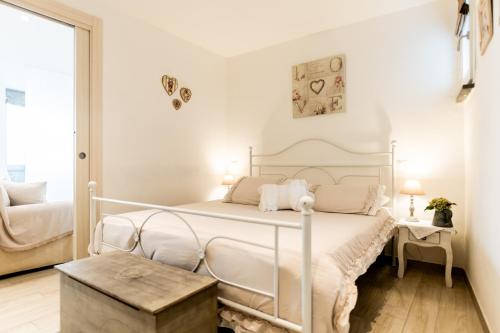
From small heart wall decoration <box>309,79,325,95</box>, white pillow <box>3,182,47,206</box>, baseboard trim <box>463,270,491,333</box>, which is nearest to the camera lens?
baseboard trim <box>463,270,491,333</box>

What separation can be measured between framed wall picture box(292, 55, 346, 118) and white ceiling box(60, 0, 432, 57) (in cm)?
40

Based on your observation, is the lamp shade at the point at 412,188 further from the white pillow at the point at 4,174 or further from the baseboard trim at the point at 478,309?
the white pillow at the point at 4,174

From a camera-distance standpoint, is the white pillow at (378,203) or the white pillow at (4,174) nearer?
the white pillow at (378,203)

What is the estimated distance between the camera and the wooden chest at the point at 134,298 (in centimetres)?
116

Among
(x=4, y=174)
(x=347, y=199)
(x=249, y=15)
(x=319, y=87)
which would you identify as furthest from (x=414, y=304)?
(x=4, y=174)

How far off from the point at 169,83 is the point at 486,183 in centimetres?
308

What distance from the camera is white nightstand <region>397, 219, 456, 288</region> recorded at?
2287mm

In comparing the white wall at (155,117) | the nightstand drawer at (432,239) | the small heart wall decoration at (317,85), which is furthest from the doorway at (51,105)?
the nightstand drawer at (432,239)

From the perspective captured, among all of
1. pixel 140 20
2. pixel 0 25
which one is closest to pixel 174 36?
pixel 140 20

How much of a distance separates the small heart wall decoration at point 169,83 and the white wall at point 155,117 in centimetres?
7

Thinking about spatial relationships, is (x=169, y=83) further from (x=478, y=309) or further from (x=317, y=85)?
(x=478, y=309)

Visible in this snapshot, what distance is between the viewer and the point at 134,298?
1.19 m

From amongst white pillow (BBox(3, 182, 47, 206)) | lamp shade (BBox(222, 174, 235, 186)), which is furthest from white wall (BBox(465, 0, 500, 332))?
white pillow (BBox(3, 182, 47, 206))

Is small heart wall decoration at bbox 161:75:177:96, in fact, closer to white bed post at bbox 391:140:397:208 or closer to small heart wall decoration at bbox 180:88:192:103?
small heart wall decoration at bbox 180:88:192:103
